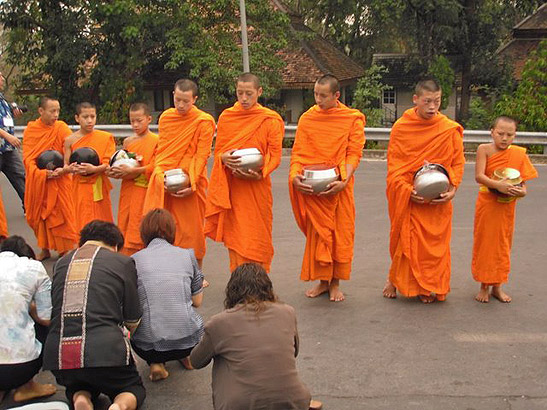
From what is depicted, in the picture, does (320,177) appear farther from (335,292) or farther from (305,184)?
(335,292)

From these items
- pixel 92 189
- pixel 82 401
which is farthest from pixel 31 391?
pixel 92 189

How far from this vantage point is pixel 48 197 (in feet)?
25.4

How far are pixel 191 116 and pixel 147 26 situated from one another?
14.7 metres

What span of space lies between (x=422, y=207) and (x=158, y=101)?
23569mm

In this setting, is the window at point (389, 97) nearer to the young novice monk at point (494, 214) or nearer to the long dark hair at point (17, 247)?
the young novice monk at point (494, 214)

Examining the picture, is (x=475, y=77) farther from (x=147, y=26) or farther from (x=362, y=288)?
(x=362, y=288)

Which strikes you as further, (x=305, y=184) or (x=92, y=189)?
(x=92, y=189)

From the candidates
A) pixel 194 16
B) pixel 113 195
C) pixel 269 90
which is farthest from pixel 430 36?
pixel 113 195

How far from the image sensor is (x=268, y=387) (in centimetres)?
368

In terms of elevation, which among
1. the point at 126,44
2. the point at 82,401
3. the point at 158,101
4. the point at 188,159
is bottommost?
the point at 82,401

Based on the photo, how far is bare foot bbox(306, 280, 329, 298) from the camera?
658 cm

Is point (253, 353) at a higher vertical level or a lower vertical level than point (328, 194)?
lower

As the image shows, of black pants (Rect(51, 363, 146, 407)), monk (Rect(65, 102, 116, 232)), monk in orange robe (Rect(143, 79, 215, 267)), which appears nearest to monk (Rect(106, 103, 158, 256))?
monk in orange robe (Rect(143, 79, 215, 267))

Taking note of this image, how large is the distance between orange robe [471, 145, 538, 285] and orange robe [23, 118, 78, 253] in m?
4.14
